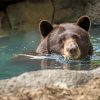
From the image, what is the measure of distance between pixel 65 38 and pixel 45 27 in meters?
0.45

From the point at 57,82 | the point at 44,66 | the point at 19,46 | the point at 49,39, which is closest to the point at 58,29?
the point at 49,39

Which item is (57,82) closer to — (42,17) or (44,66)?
(44,66)

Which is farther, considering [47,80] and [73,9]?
[73,9]

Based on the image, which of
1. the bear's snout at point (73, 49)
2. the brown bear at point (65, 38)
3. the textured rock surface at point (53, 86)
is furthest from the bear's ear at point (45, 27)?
the textured rock surface at point (53, 86)

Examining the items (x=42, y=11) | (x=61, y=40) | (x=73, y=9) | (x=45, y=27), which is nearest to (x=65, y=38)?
(x=61, y=40)

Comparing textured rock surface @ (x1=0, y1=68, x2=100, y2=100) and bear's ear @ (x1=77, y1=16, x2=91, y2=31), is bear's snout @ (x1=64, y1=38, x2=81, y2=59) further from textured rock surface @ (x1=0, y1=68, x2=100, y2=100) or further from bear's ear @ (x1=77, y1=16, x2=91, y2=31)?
textured rock surface @ (x1=0, y1=68, x2=100, y2=100)

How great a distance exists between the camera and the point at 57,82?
3.77 meters

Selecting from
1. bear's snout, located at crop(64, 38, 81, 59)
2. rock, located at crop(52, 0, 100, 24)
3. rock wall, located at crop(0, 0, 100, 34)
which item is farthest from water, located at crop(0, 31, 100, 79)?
rock, located at crop(52, 0, 100, 24)

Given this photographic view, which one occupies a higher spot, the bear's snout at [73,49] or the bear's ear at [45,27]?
the bear's ear at [45,27]

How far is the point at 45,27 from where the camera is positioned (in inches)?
285

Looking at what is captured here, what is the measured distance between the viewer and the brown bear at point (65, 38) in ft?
22.5

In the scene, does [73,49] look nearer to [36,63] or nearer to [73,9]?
[36,63]

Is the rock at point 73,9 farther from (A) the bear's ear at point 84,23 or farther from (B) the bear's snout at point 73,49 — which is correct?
(B) the bear's snout at point 73,49

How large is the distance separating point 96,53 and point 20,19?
5.80m
